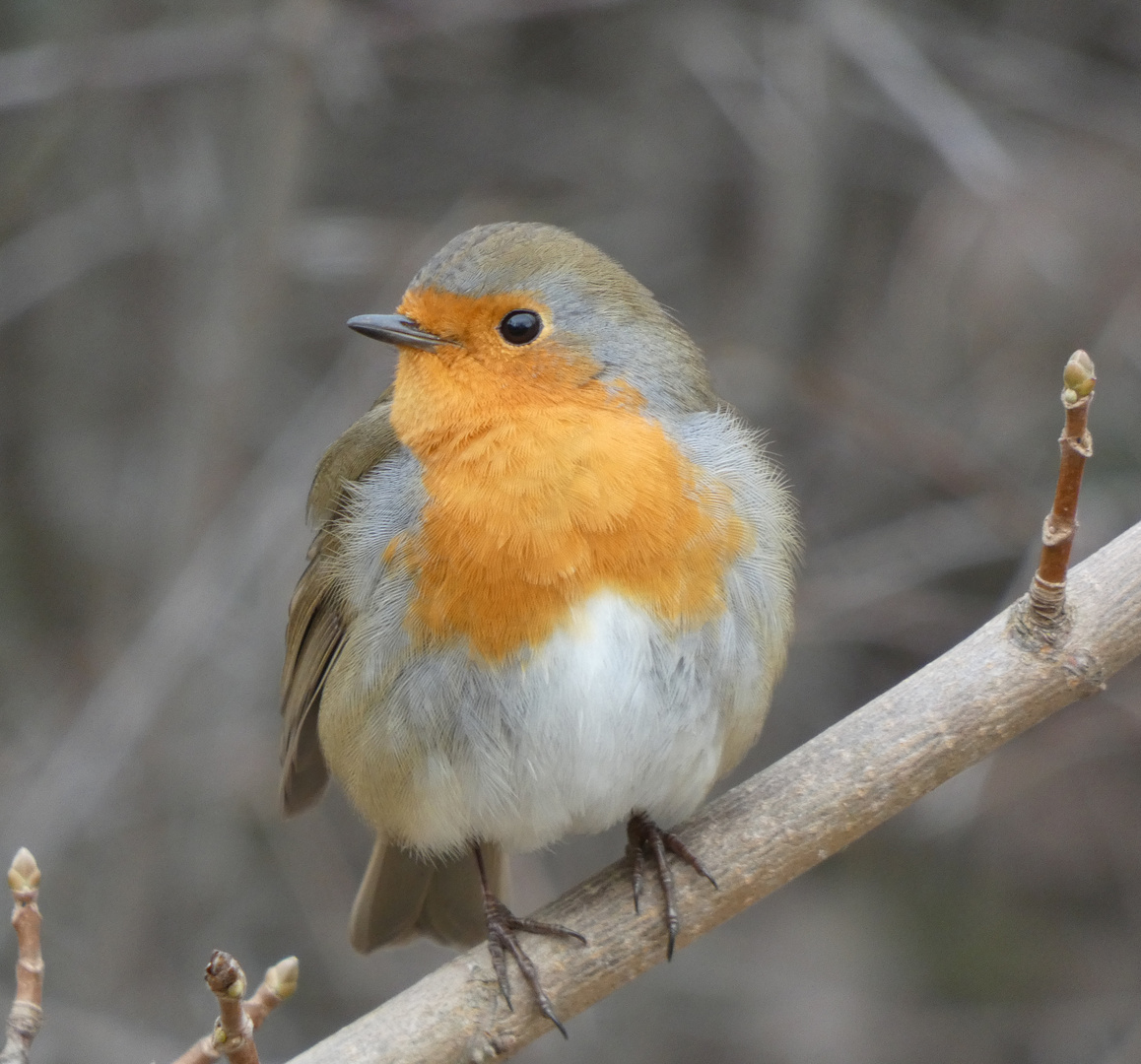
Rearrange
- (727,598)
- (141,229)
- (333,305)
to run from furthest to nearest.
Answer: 1. (333,305)
2. (141,229)
3. (727,598)

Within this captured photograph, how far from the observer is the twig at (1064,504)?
2.17m

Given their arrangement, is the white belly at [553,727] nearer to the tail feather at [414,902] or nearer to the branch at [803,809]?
the branch at [803,809]

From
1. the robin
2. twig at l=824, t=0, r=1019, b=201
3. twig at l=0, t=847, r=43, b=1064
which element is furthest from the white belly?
twig at l=824, t=0, r=1019, b=201

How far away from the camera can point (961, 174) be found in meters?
4.75

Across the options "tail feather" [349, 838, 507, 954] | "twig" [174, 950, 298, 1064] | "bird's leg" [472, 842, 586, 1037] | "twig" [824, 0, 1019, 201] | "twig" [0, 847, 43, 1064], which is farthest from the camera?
"twig" [824, 0, 1019, 201]

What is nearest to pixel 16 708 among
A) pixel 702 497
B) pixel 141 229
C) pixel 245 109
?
pixel 141 229

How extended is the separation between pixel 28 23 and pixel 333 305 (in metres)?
1.49

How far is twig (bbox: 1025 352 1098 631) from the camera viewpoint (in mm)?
2172

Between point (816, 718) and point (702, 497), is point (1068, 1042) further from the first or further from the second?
point (702, 497)

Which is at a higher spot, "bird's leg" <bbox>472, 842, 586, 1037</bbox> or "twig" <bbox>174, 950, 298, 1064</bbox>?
"twig" <bbox>174, 950, 298, 1064</bbox>

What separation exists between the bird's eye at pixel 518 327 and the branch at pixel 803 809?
1.05m

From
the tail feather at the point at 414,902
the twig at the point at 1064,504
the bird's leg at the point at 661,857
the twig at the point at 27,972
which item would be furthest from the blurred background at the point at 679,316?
the twig at the point at 27,972

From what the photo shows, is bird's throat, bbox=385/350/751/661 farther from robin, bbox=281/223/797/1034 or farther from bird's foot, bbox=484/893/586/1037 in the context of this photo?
bird's foot, bbox=484/893/586/1037

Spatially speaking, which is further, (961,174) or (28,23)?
(28,23)
